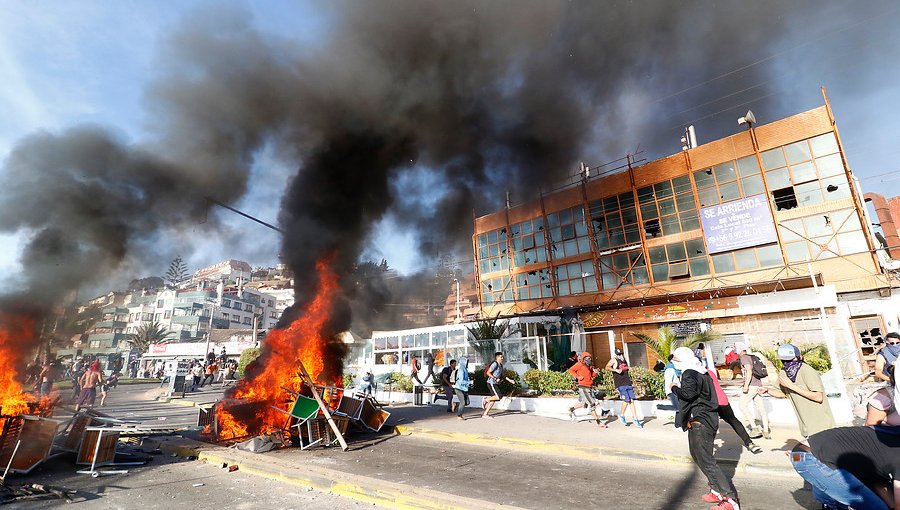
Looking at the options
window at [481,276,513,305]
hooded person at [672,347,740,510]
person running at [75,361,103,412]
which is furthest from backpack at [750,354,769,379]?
window at [481,276,513,305]

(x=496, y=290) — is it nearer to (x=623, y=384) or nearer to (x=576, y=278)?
(x=576, y=278)

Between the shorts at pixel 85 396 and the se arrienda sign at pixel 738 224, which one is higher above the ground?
the se arrienda sign at pixel 738 224

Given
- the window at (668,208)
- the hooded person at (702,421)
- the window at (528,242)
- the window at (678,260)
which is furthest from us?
the window at (528,242)

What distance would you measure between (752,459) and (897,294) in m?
16.7

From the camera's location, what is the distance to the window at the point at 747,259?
18.3m

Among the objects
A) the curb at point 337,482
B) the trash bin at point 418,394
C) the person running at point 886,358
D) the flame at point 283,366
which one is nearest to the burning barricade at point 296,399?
the flame at point 283,366

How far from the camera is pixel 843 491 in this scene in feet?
8.40

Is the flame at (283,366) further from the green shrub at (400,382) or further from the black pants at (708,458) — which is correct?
the black pants at (708,458)

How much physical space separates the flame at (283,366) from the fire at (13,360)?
10.2ft

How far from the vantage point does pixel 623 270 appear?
22.4 m

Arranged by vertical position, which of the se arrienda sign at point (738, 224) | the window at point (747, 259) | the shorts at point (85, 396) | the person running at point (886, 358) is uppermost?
the se arrienda sign at point (738, 224)

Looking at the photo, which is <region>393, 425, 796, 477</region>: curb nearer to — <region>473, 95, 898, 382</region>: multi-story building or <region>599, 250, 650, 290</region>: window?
<region>473, 95, 898, 382</region>: multi-story building

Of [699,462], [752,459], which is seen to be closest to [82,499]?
[699,462]

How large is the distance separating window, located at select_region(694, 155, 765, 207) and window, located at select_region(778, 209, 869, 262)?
232cm
